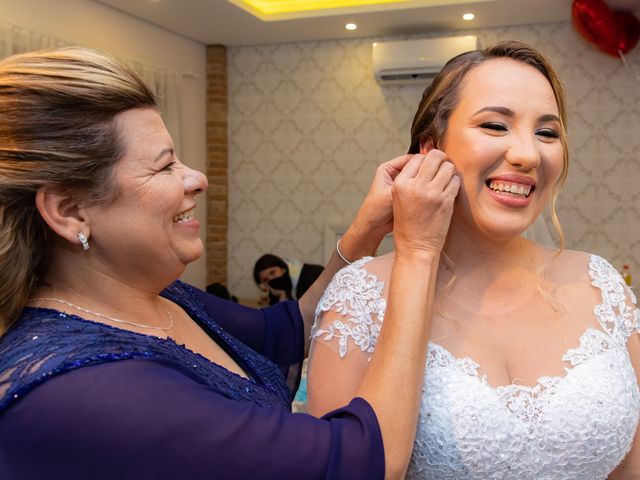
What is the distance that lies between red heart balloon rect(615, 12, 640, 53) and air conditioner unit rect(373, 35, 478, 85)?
1.06m

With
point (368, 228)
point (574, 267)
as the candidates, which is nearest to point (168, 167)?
point (368, 228)

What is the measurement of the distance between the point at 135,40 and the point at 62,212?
14.3 ft

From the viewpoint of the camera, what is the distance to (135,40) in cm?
489

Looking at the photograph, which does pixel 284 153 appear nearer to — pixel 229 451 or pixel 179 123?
pixel 179 123

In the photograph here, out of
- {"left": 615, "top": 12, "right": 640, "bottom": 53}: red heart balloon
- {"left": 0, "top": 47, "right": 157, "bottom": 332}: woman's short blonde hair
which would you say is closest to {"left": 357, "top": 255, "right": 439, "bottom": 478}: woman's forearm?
{"left": 0, "top": 47, "right": 157, "bottom": 332}: woman's short blonde hair

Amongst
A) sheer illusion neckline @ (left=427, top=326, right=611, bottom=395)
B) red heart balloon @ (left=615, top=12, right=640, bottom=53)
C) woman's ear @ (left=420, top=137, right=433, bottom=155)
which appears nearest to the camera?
sheer illusion neckline @ (left=427, top=326, right=611, bottom=395)

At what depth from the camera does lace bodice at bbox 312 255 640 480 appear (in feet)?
3.73

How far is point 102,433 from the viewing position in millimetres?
789

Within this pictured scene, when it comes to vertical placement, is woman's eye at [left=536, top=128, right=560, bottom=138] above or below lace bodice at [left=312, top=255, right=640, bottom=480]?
above

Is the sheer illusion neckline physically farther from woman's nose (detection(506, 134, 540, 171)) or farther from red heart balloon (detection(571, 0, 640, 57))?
red heart balloon (detection(571, 0, 640, 57))

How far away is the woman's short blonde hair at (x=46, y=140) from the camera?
0.91 m

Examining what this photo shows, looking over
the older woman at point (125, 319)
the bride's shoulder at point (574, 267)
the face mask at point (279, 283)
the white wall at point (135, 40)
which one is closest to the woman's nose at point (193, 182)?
the older woman at point (125, 319)

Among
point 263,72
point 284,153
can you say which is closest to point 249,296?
point 284,153

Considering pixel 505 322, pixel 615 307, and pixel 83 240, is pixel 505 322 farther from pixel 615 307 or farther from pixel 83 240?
pixel 83 240
